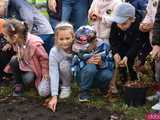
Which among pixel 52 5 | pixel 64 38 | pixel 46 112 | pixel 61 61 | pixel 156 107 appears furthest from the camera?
pixel 52 5

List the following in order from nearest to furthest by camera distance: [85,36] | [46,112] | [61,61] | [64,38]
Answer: [46,112] → [85,36] → [64,38] → [61,61]

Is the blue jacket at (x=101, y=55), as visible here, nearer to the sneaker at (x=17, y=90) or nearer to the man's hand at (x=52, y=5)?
the sneaker at (x=17, y=90)

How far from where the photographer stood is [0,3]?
19.6 feet

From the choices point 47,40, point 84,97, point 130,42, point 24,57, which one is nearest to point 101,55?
point 130,42

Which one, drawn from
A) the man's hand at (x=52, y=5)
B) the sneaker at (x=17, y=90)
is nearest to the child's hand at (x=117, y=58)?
the sneaker at (x=17, y=90)

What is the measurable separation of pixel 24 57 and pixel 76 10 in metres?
1.08

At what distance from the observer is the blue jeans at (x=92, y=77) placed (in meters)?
5.35

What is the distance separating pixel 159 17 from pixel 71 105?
130 cm

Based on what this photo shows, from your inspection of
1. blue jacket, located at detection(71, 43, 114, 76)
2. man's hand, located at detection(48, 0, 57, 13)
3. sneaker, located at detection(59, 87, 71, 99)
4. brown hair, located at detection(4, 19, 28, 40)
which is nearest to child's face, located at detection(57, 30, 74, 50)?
blue jacket, located at detection(71, 43, 114, 76)

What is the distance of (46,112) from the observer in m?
5.20

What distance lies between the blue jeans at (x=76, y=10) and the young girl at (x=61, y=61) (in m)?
0.94

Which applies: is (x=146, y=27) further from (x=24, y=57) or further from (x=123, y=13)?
(x=24, y=57)

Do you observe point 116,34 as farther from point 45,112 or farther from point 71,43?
point 45,112

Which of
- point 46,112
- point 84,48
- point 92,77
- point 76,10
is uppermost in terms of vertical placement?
point 76,10
